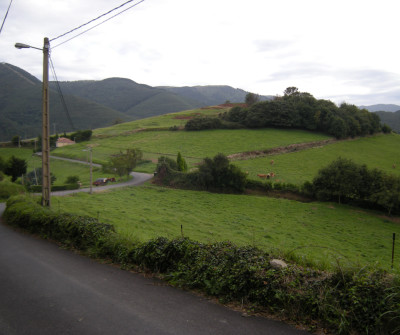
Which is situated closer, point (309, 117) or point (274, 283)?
point (274, 283)

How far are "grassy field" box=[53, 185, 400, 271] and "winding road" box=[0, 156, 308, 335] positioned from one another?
6.58 meters

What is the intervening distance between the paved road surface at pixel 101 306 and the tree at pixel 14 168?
50.5 metres

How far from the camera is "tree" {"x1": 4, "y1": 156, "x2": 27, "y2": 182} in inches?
1984

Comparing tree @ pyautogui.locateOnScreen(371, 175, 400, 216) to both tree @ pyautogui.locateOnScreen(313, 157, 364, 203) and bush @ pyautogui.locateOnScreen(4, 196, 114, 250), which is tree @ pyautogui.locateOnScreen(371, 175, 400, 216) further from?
bush @ pyautogui.locateOnScreen(4, 196, 114, 250)

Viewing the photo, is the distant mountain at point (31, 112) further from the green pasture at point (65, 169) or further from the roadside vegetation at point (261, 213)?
the roadside vegetation at point (261, 213)

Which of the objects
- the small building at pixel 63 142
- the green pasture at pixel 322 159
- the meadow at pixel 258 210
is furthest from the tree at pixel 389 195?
the small building at pixel 63 142

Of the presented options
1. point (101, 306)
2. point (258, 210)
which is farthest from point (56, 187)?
point (101, 306)

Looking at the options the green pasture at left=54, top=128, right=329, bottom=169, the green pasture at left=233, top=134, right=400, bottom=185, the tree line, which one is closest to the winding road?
the tree line

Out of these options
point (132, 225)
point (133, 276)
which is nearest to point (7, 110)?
point (132, 225)

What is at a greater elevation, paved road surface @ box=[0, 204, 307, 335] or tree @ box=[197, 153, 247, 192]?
paved road surface @ box=[0, 204, 307, 335]

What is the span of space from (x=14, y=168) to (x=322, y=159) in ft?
183

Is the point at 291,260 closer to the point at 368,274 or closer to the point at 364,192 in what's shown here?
the point at 368,274

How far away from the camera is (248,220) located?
82.4 ft

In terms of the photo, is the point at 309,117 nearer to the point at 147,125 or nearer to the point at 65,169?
the point at 147,125
